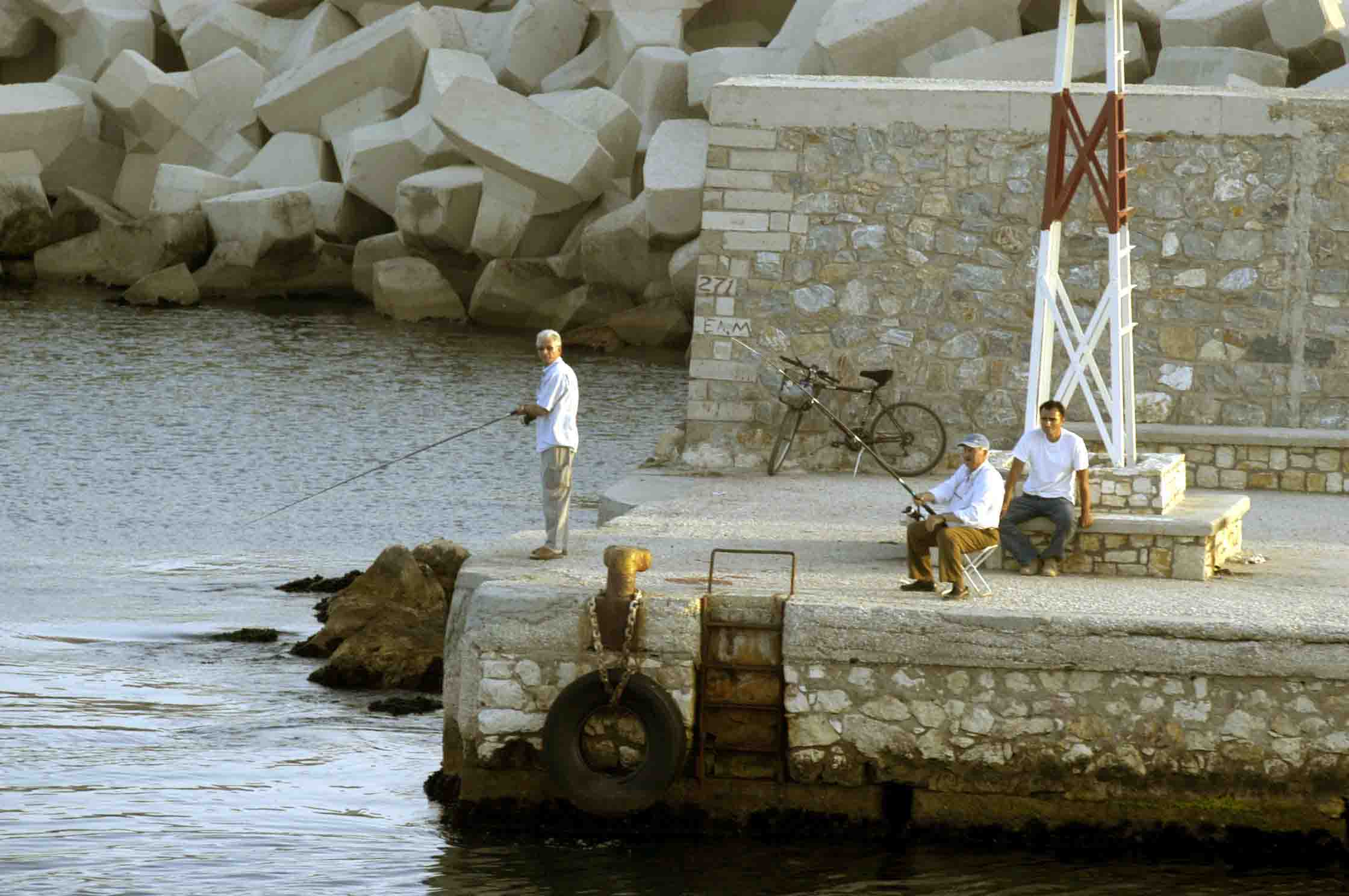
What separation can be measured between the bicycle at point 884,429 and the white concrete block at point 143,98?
83.3 ft

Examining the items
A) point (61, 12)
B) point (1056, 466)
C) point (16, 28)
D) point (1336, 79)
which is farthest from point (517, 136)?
point (1056, 466)

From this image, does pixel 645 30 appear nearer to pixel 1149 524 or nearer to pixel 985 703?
pixel 1149 524

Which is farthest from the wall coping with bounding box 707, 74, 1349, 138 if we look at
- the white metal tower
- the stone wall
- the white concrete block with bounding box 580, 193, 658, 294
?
the white concrete block with bounding box 580, 193, 658, 294

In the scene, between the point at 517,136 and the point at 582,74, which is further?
the point at 582,74

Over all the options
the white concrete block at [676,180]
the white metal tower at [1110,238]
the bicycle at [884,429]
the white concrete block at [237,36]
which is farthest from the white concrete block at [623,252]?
the white metal tower at [1110,238]

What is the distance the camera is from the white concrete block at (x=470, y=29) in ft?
129

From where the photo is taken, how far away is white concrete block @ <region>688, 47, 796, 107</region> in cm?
3253

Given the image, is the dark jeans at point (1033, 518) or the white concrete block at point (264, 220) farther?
the white concrete block at point (264, 220)

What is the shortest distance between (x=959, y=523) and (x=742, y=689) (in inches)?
61.2

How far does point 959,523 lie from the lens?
10734 millimetres

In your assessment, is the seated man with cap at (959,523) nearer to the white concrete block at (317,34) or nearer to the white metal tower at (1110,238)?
the white metal tower at (1110,238)

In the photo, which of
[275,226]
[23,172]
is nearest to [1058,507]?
[275,226]

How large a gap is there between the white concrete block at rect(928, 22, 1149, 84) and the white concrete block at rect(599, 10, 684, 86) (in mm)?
7951

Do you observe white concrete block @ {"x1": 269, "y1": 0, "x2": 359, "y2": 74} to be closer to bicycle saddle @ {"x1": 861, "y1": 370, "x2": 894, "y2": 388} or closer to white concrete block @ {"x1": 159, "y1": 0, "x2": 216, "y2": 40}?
white concrete block @ {"x1": 159, "y1": 0, "x2": 216, "y2": 40}
